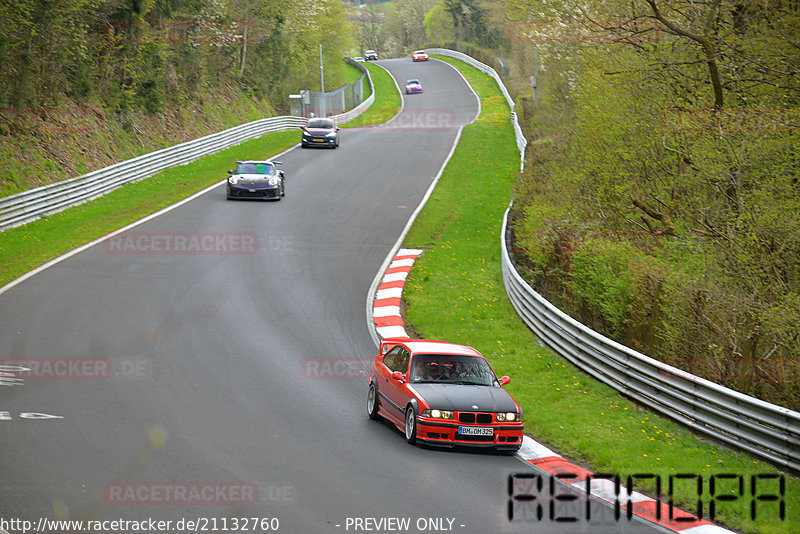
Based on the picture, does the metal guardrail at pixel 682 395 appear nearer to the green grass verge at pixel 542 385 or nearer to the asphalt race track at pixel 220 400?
the green grass verge at pixel 542 385

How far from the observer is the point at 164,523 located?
7.86 m

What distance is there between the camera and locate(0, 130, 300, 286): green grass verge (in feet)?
69.6

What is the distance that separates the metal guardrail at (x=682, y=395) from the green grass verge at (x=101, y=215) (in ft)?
39.9

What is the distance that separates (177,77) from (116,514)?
40189 millimetres

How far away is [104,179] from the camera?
30188 mm

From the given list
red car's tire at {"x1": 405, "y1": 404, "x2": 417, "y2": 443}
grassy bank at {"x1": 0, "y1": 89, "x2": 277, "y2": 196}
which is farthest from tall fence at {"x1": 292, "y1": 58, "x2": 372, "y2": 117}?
red car's tire at {"x1": 405, "y1": 404, "x2": 417, "y2": 443}

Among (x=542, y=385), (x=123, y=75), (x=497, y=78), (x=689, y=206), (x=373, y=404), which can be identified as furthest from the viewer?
(x=497, y=78)

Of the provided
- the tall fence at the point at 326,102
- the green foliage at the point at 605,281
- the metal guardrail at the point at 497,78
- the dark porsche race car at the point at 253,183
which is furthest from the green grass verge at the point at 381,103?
the green foliage at the point at 605,281

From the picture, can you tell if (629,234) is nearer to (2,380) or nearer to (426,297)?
(426,297)

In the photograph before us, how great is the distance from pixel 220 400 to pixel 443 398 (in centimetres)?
333

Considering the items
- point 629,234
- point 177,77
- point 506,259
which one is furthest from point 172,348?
point 177,77

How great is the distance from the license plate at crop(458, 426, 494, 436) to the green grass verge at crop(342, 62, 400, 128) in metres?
50.8

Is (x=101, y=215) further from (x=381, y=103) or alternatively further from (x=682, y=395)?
(x=381, y=103)

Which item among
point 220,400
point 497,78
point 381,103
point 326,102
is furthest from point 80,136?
point 497,78
